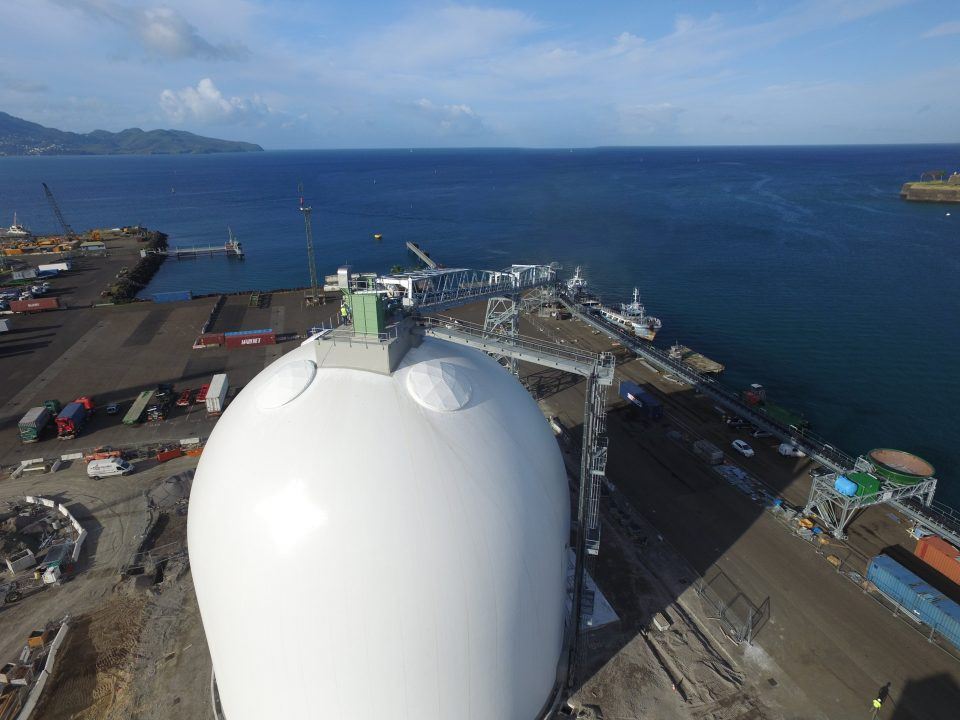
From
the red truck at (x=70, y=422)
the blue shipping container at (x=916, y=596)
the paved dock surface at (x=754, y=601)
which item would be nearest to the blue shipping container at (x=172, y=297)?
the red truck at (x=70, y=422)

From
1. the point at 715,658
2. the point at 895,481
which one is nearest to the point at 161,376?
the point at 715,658

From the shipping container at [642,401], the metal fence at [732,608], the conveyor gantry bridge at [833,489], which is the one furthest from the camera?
the shipping container at [642,401]

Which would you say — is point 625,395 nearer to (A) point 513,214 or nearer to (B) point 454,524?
(B) point 454,524

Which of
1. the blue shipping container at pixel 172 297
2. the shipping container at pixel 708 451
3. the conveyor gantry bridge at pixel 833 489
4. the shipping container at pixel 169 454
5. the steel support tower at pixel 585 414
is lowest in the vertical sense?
the blue shipping container at pixel 172 297

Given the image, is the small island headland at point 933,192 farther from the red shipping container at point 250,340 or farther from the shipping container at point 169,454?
the shipping container at point 169,454

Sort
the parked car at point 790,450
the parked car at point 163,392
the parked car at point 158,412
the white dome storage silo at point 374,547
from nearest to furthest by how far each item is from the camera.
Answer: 1. the white dome storage silo at point 374,547
2. the parked car at point 790,450
3. the parked car at point 158,412
4. the parked car at point 163,392

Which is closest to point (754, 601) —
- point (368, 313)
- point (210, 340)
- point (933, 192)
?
point (368, 313)

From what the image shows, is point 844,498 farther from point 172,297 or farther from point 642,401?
point 172,297
